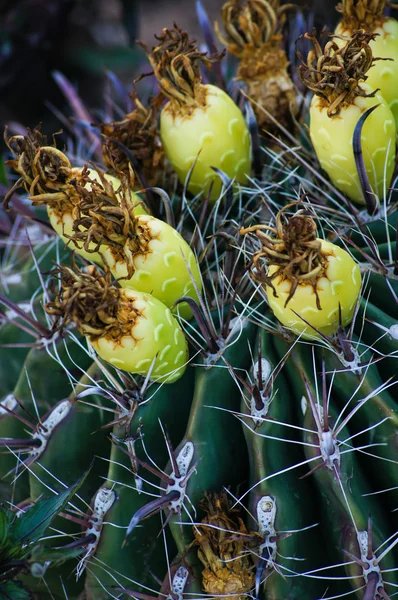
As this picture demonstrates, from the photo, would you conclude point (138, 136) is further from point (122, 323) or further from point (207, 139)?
point (122, 323)

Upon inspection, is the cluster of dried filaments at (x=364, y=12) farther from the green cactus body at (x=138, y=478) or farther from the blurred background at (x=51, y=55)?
the blurred background at (x=51, y=55)

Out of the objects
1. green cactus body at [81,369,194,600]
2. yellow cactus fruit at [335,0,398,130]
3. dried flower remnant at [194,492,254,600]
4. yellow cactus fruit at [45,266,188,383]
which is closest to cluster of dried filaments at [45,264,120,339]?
yellow cactus fruit at [45,266,188,383]

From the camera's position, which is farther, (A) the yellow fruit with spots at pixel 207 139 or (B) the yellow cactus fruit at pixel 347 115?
(A) the yellow fruit with spots at pixel 207 139

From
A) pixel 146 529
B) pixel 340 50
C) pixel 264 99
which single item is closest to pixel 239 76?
pixel 264 99

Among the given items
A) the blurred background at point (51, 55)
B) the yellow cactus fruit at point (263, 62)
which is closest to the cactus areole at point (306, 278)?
the yellow cactus fruit at point (263, 62)

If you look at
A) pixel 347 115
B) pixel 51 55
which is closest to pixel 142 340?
pixel 347 115
